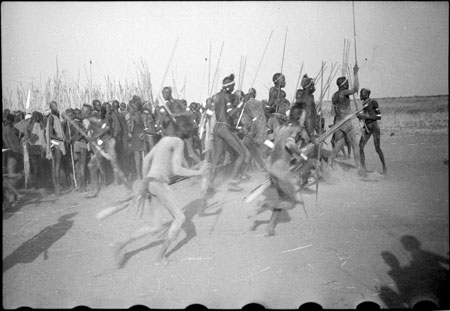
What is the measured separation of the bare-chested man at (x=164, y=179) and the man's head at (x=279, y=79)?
1444 mm

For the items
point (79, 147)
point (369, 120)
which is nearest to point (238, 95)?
point (369, 120)

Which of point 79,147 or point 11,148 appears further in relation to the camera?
point 79,147

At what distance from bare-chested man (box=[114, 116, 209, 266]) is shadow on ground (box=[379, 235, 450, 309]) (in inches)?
87.5

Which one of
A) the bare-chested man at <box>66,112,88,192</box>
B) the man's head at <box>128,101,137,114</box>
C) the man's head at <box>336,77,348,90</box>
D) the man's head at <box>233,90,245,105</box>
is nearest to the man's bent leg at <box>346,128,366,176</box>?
the man's head at <box>336,77,348,90</box>

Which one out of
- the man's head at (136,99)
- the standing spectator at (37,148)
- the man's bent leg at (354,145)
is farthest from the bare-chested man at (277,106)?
the standing spectator at (37,148)

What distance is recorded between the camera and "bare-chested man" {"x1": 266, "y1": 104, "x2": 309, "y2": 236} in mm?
3953

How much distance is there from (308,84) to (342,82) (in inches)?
16.0

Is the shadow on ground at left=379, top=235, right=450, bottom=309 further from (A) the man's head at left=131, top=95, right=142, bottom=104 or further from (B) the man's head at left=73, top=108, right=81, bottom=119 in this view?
(B) the man's head at left=73, top=108, right=81, bottom=119

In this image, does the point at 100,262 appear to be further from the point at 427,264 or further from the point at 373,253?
the point at 427,264

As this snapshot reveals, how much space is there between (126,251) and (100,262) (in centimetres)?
30

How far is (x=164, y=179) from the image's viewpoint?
3.63 metres

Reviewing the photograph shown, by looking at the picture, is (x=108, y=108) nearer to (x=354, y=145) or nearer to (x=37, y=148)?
→ (x=37, y=148)

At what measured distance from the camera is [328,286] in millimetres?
3459

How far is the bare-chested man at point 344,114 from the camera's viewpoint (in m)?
4.10
